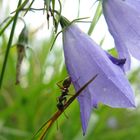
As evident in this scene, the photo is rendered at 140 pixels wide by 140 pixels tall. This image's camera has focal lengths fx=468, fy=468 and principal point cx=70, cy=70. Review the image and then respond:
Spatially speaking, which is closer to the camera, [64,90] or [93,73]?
[93,73]

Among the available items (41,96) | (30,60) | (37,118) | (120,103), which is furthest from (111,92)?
(30,60)

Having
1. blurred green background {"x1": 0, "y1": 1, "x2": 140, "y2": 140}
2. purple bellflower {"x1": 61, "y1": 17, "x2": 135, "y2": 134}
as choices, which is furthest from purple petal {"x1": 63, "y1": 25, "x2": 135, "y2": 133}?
blurred green background {"x1": 0, "y1": 1, "x2": 140, "y2": 140}

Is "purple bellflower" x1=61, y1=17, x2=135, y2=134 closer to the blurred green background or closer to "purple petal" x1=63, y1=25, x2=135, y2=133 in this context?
"purple petal" x1=63, y1=25, x2=135, y2=133

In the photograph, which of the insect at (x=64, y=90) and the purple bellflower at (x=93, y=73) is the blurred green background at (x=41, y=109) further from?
the purple bellflower at (x=93, y=73)

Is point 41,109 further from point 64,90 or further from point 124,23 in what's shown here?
point 124,23

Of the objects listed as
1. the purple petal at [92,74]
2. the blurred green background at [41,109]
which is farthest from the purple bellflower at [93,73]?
the blurred green background at [41,109]

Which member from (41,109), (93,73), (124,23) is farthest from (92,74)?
(41,109)

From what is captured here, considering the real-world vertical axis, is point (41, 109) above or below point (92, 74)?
below
